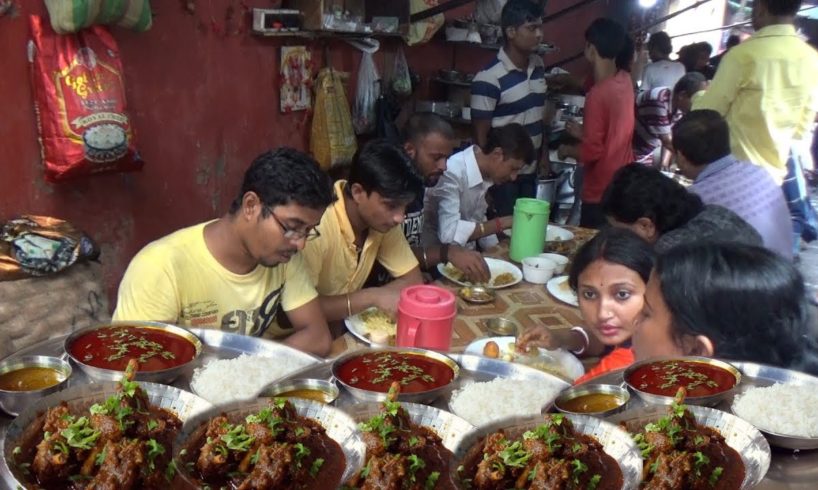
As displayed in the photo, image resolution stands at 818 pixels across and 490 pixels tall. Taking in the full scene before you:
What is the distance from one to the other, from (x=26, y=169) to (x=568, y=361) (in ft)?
8.92

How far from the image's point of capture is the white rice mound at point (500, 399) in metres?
1.59

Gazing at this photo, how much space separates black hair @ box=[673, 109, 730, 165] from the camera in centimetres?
391

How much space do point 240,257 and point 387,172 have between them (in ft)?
2.51

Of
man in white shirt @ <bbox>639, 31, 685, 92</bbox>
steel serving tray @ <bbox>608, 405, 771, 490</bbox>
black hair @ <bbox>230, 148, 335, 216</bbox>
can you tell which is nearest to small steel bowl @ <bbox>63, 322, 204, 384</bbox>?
black hair @ <bbox>230, 148, 335, 216</bbox>

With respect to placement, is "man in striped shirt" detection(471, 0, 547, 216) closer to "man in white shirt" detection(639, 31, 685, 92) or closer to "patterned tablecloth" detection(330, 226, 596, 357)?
"patterned tablecloth" detection(330, 226, 596, 357)

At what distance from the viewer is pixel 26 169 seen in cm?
344

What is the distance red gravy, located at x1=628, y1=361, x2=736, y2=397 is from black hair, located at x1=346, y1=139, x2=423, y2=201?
4.74 feet

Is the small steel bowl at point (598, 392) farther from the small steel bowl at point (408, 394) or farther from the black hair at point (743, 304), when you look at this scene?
the black hair at point (743, 304)

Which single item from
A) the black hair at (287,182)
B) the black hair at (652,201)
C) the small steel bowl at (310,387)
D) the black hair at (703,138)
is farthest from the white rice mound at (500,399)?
the black hair at (703,138)

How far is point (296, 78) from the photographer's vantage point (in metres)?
5.34

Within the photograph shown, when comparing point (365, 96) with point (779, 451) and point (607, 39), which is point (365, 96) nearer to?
point (607, 39)

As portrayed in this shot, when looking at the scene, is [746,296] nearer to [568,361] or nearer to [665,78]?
[568,361]

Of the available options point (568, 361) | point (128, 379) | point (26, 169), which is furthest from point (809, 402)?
point (26, 169)

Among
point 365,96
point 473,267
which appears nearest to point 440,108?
point 365,96
